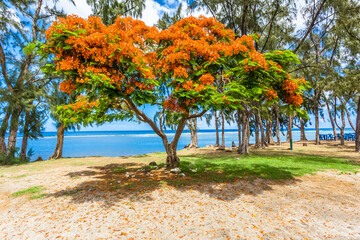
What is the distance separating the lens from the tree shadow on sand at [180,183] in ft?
20.4

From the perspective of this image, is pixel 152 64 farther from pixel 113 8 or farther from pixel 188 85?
pixel 113 8

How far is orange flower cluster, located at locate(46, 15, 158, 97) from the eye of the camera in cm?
525

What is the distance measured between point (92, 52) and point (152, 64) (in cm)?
264

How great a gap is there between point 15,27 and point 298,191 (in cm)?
2215

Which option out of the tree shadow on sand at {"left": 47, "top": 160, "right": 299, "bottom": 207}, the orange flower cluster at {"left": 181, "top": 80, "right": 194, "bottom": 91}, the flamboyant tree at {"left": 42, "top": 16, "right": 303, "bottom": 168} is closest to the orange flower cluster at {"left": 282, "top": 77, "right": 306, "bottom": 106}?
the flamboyant tree at {"left": 42, "top": 16, "right": 303, "bottom": 168}

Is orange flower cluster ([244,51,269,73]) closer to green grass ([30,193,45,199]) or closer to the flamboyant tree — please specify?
the flamboyant tree

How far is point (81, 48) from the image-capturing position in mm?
5301

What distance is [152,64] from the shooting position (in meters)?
7.61

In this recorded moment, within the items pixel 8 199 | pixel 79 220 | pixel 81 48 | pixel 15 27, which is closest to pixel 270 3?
pixel 81 48

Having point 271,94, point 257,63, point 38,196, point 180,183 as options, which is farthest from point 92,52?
point 271,94

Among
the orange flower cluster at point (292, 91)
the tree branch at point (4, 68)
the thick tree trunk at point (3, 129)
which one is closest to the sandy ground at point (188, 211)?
the orange flower cluster at point (292, 91)

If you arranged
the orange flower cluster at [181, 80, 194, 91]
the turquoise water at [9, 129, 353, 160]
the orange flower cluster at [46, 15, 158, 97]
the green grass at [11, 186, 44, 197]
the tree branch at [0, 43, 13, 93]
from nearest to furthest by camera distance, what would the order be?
1. the orange flower cluster at [46, 15, 158, 97]
2. the orange flower cluster at [181, 80, 194, 91]
3. the green grass at [11, 186, 44, 197]
4. the tree branch at [0, 43, 13, 93]
5. the turquoise water at [9, 129, 353, 160]

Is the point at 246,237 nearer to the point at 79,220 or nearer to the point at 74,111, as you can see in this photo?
the point at 79,220

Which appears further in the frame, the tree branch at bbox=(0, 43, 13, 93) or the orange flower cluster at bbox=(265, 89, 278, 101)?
the tree branch at bbox=(0, 43, 13, 93)
